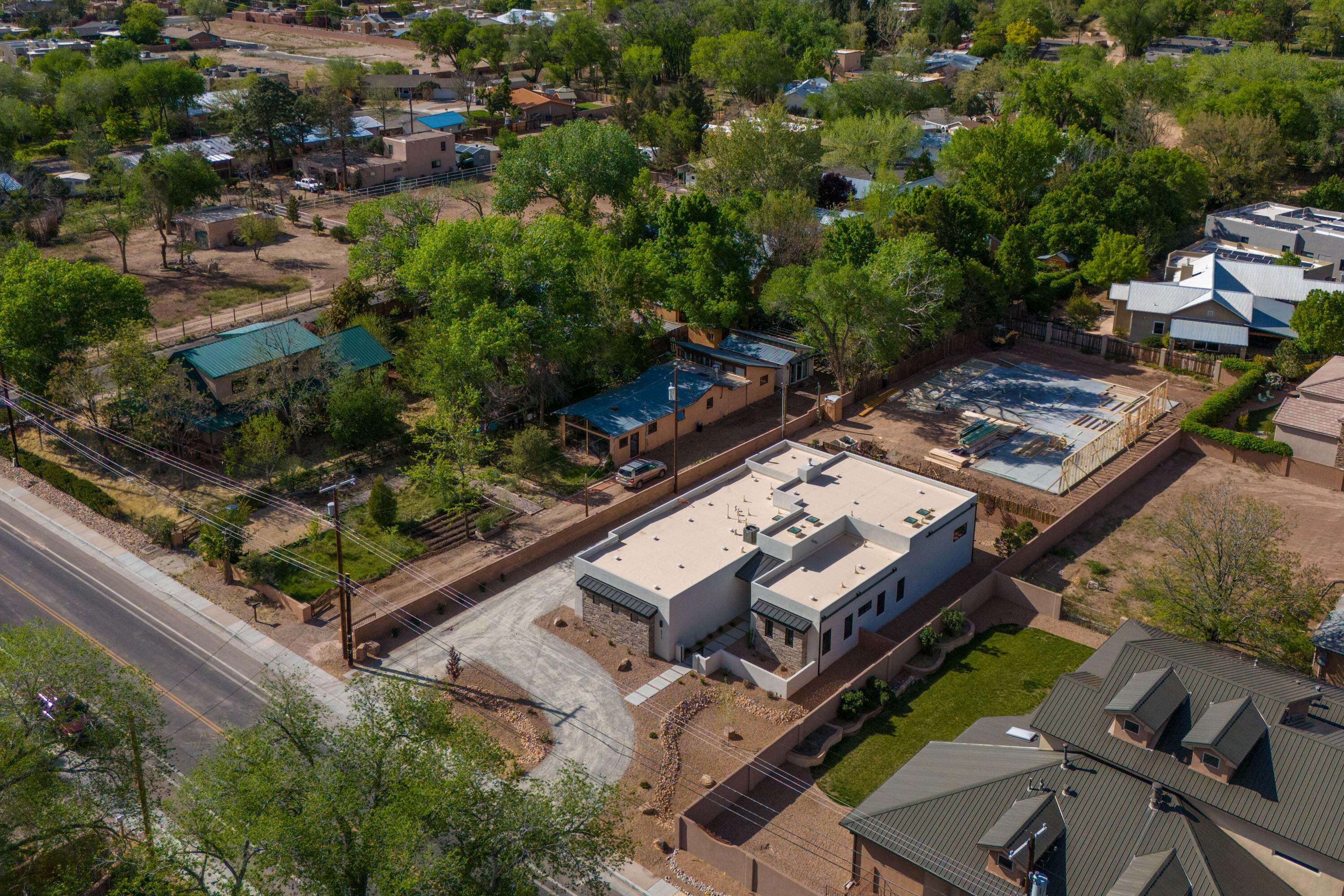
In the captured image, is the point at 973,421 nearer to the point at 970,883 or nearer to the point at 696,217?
the point at 696,217

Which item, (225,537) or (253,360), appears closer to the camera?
(225,537)

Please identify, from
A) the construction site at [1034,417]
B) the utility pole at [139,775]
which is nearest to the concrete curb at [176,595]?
the utility pole at [139,775]

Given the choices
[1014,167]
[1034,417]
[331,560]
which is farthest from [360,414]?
[1014,167]

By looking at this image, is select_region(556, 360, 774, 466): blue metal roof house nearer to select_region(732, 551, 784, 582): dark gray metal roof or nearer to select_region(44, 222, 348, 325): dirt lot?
select_region(732, 551, 784, 582): dark gray metal roof

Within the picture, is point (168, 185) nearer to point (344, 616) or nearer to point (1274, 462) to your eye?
point (344, 616)

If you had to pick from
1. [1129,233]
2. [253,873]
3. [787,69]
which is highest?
[787,69]

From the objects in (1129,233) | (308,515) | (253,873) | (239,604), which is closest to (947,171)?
(1129,233)
